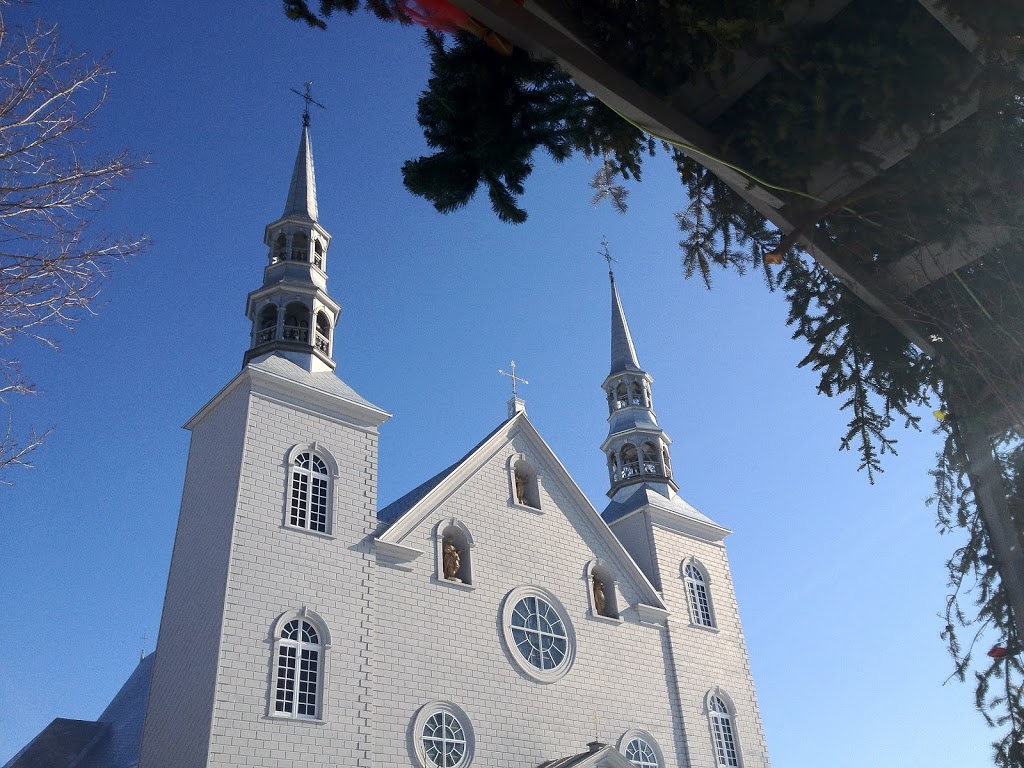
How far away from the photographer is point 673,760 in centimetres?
2162

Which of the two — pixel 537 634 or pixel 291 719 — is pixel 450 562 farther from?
pixel 291 719

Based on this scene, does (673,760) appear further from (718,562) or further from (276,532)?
(276,532)

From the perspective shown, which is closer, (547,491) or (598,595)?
(598,595)

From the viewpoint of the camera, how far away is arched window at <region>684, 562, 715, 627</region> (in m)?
25.4

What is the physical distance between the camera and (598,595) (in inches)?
914

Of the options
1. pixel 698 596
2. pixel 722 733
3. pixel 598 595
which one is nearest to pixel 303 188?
pixel 598 595

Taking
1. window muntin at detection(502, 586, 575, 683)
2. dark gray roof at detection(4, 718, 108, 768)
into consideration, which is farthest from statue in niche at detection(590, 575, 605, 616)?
dark gray roof at detection(4, 718, 108, 768)

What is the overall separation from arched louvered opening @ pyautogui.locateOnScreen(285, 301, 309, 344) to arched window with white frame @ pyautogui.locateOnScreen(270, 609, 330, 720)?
779 cm

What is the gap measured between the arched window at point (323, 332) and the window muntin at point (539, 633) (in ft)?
27.0

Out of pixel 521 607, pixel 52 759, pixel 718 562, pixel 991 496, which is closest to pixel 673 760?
pixel 521 607

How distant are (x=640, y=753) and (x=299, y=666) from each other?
9141 mm

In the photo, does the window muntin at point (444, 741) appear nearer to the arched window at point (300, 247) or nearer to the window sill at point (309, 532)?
the window sill at point (309, 532)

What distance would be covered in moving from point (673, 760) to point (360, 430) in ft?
37.1

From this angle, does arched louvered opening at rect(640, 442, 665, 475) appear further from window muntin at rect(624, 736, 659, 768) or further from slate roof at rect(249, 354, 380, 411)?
slate roof at rect(249, 354, 380, 411)
